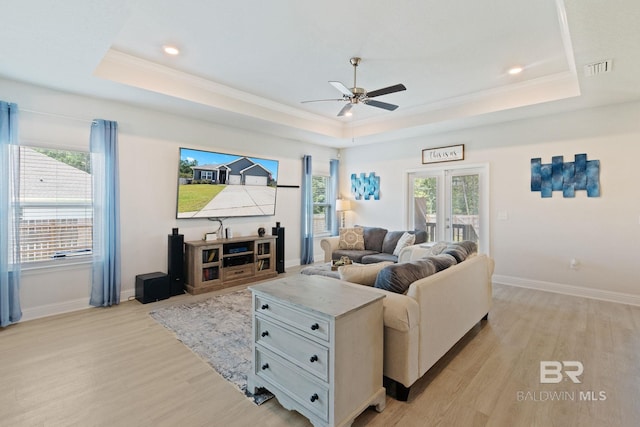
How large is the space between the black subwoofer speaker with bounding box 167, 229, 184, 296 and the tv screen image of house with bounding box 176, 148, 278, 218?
421 mm

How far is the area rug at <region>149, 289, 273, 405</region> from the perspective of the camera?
2.45 metres

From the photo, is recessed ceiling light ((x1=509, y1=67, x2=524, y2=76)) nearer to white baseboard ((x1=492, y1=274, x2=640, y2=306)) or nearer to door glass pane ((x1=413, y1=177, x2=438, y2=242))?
door glass pane ((x1=413, y1=177, x2=438, y2=242))

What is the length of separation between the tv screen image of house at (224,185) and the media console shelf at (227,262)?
568 millimetres

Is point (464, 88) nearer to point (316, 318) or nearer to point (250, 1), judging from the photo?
point (250, 1)

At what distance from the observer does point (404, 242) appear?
5.11 meters

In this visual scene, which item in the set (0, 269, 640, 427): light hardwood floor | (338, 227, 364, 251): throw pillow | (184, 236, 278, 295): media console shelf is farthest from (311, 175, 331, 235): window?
(0, 269, 640, 427): light hardwood floor

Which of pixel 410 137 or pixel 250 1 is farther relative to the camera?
pixel 410 137

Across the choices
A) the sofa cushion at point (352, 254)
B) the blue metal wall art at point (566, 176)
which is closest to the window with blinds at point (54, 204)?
the sofa cushion at point (352, 254)

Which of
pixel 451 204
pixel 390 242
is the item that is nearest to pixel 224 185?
pixel 390 242

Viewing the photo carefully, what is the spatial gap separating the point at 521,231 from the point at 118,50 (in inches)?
243

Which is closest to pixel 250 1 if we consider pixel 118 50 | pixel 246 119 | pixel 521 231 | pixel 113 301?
pixel 118 50

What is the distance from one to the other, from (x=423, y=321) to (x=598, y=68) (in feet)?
10.7

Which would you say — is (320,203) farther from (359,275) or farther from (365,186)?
(359,275)

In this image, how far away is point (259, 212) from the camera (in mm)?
5719
